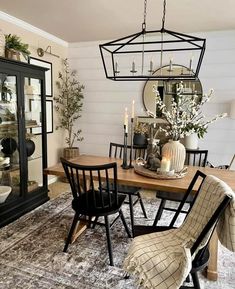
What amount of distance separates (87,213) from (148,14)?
2.47 metres

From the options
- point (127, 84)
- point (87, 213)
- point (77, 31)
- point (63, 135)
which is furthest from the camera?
point (63, 135)

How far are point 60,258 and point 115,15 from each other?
2834mm

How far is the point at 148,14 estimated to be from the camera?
9.80 ft

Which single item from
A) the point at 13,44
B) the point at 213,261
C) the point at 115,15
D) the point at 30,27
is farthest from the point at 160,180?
the point at 30,27

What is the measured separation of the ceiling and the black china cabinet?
699 millimetres

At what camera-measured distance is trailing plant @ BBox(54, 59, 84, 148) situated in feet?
14.3

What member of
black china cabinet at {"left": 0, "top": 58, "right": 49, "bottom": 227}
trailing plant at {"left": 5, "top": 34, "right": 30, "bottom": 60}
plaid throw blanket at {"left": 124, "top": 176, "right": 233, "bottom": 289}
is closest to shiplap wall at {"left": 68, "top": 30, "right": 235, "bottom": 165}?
black china cabinet at {"left": 0, "top": 58, "right": 49, "bottom": 227}

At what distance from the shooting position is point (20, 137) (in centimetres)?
298

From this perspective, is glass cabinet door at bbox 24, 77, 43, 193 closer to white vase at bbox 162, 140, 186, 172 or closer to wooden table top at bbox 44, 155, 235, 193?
wooden table top at bbox 44, 155, 235, 193

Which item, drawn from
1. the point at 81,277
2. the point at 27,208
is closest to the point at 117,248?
the point at 81,277

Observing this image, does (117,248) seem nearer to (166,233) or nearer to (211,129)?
(166,233)

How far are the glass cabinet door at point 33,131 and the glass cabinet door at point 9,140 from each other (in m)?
0.16

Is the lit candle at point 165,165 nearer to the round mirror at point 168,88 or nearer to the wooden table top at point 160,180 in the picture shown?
the wooden table top at point 160,180

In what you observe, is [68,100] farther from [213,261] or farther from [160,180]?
[213,261]
